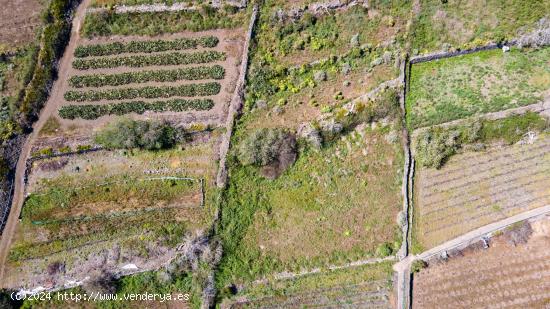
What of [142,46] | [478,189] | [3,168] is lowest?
[478,189]

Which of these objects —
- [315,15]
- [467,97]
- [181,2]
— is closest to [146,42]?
[181,2]

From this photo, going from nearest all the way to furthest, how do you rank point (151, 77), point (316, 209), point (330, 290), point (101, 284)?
point (101, 284) < point (330, 290) < point (316, 209) < point (151, 77)

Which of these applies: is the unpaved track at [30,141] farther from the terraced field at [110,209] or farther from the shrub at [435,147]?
the shrub at [435,147]

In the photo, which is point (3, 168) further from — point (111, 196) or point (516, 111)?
point (516, 111)

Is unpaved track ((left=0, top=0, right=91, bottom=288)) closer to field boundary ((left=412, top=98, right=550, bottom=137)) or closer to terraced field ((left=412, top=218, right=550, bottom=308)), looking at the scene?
terraced field ((left=412, top=218, right=550, bottom=308))

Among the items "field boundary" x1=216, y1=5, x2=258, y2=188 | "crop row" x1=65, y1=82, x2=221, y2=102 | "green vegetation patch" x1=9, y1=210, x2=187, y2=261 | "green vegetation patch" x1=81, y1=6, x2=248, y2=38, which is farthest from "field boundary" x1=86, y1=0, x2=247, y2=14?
"green vegetation patch" x1=9, y1=210, x2=187, y2=261

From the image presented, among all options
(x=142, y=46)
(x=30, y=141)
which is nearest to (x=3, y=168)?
(x=30, y=141)
